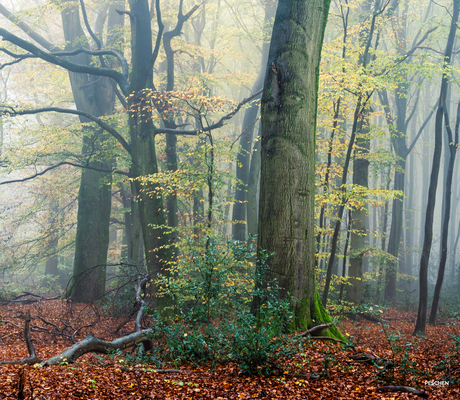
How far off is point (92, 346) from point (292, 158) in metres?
3.72

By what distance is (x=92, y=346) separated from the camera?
14.1 feet

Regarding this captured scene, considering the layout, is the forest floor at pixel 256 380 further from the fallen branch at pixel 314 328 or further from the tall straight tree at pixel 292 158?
the tall straight tree at pixel 292 158

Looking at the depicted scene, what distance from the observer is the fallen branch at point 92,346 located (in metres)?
4.06

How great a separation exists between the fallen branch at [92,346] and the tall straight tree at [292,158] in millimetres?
2038

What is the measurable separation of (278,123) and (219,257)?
2.32m

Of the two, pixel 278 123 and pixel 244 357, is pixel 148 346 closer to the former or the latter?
pixel 244 357

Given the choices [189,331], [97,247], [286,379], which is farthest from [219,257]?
[97,247]

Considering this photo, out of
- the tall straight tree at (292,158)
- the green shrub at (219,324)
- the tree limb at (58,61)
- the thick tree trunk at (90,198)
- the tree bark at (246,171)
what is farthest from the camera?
the tree bark at (246,171)

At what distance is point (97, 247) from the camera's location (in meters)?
13.1

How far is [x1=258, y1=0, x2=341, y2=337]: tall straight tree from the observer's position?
17.4 ft

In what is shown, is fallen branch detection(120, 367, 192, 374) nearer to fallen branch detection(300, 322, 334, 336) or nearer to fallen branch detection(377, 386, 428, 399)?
fallen branch detection(300, 322, 334, 336)

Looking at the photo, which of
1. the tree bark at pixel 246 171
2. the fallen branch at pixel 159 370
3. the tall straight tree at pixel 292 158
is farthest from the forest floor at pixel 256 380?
the tree bark at pixel 246 171

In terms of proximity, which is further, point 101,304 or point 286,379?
point 101,304

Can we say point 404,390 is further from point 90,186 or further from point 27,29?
point 27,29
